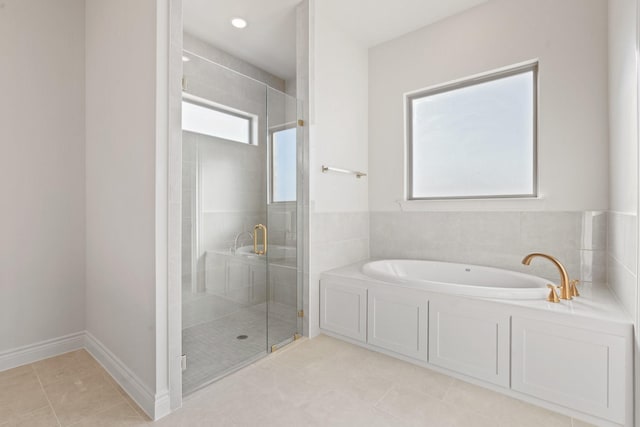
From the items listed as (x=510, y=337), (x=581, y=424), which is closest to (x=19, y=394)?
(x=510, y=337)

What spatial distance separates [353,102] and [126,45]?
202 centimetres

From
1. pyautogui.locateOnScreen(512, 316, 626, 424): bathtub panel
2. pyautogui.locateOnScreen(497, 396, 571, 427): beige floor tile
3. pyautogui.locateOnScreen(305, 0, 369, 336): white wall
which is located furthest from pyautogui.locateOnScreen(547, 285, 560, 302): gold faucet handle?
pyautogui.locateOnScreen(305, 0, 369, 336): white wall

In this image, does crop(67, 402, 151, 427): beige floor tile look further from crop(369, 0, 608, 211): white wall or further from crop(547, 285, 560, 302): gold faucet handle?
crop(369, 0, 608, 211): white wall

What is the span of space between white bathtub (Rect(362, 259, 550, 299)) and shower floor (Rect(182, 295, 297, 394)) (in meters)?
0.89

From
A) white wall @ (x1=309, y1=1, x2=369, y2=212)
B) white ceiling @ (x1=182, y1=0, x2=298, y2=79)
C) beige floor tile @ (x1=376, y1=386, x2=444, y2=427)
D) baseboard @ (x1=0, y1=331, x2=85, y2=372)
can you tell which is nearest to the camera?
beige floor tile @ (x1=376, y1=386, x2=444, y2=427)

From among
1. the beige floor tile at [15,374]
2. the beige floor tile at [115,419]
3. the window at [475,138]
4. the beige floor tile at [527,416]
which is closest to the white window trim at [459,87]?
the window at [475,138]

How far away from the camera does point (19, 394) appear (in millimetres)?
1779

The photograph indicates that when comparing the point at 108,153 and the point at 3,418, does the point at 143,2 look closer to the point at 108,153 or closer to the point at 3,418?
the point at 108,153

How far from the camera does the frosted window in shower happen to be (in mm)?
1909

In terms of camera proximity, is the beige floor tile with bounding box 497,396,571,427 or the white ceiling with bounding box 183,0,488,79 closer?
the beige floor tile with bounding box 497,396,571,427

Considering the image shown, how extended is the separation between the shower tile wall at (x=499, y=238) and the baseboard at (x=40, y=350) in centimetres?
278

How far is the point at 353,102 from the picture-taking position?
10.3ft

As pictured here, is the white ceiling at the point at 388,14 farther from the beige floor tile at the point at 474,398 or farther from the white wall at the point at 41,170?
the beige floor tile at the point at 474,398

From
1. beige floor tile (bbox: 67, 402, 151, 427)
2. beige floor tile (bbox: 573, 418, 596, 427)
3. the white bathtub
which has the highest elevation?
the white bathtub
